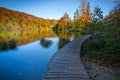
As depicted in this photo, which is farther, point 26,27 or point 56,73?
point 26,27

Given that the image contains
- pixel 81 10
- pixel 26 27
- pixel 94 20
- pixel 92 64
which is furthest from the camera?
pixel 26 27

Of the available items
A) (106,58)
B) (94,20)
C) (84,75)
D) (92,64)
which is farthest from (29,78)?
(94,20)

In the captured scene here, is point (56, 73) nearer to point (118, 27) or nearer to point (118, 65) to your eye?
point (118, 65)

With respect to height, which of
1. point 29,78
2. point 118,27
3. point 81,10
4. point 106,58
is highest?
point 81,10

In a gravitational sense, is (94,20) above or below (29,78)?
above

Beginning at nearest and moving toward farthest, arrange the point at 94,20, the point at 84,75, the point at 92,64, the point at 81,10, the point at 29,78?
the point at 84,75 → the point at 29,78 → the point at 92,64 → the point at 94,20 → the point at 81,10

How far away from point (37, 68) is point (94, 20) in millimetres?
7817

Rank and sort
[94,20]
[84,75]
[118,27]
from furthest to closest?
[94,20] → [118,27] → [84,75]

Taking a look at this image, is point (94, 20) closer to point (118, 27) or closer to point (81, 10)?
point (118, 27)

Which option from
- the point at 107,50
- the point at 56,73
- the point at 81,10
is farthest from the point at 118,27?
the point at 81,10

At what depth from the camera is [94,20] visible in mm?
15680

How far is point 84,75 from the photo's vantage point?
7301mm

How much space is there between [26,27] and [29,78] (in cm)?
11048

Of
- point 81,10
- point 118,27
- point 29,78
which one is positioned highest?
point 81,10
